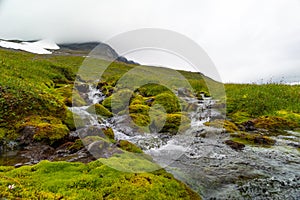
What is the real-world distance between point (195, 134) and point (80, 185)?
30.4 feet

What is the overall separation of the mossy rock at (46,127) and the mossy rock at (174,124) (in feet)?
19.6

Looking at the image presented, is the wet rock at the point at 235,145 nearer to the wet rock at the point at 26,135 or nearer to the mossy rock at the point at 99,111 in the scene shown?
the mossy rock at the point at 99,111

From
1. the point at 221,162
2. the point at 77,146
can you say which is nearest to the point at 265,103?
the point at 221,162

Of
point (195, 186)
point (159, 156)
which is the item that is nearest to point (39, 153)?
point (159, 156)

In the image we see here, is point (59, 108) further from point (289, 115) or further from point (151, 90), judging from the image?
point (289, 115)

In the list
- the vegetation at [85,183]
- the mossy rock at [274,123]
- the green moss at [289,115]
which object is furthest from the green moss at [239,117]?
the vegetation at [85,183]

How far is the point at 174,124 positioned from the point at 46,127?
793 cm

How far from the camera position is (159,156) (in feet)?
36.3

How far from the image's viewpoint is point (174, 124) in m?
16.9

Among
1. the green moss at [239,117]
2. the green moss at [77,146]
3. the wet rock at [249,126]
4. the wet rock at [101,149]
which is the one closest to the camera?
the wet rock at [101,149]

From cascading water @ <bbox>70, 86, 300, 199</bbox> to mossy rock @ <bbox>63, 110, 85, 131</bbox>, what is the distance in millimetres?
714

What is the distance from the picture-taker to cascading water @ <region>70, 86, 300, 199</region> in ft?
25.3

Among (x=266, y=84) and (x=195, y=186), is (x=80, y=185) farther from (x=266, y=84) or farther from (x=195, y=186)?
(x=266, y=84)

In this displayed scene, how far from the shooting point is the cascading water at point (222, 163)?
25.3ft
